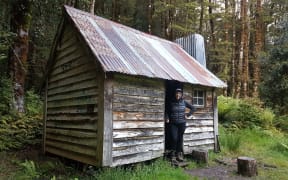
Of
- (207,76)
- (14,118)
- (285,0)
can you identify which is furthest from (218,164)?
(285,0)

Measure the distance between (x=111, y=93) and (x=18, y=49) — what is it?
225 inches

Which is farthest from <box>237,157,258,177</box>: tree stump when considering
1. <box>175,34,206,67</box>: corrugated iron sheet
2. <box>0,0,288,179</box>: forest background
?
<box>175,34,206,67</box>: corrugated iron sheet

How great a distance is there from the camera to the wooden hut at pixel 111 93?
7.54 meters

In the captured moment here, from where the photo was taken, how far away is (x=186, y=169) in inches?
349

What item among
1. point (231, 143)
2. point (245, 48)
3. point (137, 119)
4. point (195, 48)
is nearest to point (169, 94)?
point (137, 119)

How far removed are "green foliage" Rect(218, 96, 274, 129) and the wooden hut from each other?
4525mm

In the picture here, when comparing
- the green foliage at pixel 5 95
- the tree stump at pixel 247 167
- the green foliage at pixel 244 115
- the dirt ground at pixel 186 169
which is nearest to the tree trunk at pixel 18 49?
the green foliage at pixel 5 95

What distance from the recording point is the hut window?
419 inches

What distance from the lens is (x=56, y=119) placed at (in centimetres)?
984

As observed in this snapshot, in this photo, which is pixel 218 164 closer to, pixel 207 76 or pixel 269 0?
pixel 207 76

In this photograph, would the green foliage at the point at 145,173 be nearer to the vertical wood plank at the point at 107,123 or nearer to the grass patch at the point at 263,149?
the vertical wood plank at the point at 107,123

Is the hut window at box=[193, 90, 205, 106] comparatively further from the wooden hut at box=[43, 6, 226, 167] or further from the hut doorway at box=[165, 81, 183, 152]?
the hut doorway at box=[165, 81, 183, 152]

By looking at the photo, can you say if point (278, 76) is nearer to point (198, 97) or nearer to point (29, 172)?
point (198, 97)

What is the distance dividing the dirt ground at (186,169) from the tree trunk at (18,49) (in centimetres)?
201
